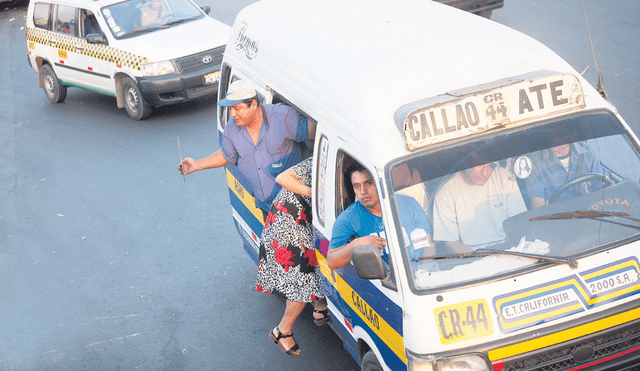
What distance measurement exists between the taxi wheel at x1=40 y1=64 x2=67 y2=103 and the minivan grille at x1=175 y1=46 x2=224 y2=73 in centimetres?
327

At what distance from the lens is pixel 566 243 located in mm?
3410

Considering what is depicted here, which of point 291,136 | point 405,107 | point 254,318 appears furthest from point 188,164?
point 405,107

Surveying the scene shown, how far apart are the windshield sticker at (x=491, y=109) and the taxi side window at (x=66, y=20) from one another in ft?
31.9

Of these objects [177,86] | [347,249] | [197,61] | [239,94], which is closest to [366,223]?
[347,249]

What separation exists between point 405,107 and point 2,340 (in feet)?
15.1

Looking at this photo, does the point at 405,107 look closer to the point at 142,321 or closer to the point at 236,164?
the point at 236,164

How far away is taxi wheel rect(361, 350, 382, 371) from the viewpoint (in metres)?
3.97

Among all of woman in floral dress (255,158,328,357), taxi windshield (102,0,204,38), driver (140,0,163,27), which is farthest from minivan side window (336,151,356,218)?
driver (140,0,163,27)

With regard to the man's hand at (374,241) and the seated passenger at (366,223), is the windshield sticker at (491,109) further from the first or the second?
the man's hand at (374,241)

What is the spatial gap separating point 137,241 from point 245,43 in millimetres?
2962

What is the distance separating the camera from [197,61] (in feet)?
35.4

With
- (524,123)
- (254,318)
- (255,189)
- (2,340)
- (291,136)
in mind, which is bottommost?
(2,340)

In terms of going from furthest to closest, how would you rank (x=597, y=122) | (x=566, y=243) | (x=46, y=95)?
1. (x=46, y=95)
2. (x=597, y=122)
3. (x=566, y=243)

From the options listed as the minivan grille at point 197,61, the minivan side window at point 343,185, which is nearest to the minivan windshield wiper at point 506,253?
the minivan side window at point 343,185
